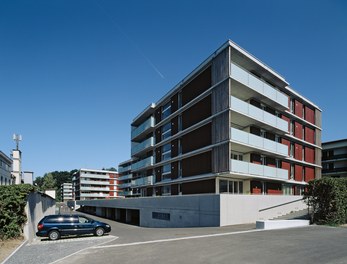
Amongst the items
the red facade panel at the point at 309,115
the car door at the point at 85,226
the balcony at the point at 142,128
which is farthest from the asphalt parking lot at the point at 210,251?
the balcony at the point at 142,128

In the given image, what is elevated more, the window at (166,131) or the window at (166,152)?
the window at (166,131)

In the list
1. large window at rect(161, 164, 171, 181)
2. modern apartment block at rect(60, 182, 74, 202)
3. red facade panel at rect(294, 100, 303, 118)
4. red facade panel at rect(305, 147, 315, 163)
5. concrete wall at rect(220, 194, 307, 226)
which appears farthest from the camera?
modern apartment block at rect(60, 182, 74, 202)

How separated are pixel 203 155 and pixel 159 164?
1323 cm

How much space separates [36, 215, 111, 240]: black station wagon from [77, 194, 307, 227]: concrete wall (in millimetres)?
8395

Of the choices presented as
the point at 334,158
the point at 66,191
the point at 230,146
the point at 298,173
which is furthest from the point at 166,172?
the point at 66,191

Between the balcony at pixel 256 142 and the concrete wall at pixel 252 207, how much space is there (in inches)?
199

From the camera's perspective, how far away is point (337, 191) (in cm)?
2100

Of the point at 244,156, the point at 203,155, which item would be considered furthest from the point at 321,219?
the point at 203,155

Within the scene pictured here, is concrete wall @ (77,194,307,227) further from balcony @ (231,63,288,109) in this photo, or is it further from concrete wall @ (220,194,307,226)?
balcony @ (231,63,288,109)

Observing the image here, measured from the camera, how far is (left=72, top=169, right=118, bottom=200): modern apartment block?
116 m

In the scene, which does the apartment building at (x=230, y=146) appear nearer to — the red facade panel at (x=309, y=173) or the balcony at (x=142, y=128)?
the red facade panel at (x=309, y=173)

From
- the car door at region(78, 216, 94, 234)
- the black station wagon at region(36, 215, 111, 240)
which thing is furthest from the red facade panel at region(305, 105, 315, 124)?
the car door at region(78, 216, 94, 234)

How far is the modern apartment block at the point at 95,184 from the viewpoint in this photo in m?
116

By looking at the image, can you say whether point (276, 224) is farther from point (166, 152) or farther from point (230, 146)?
point (166, 152)
